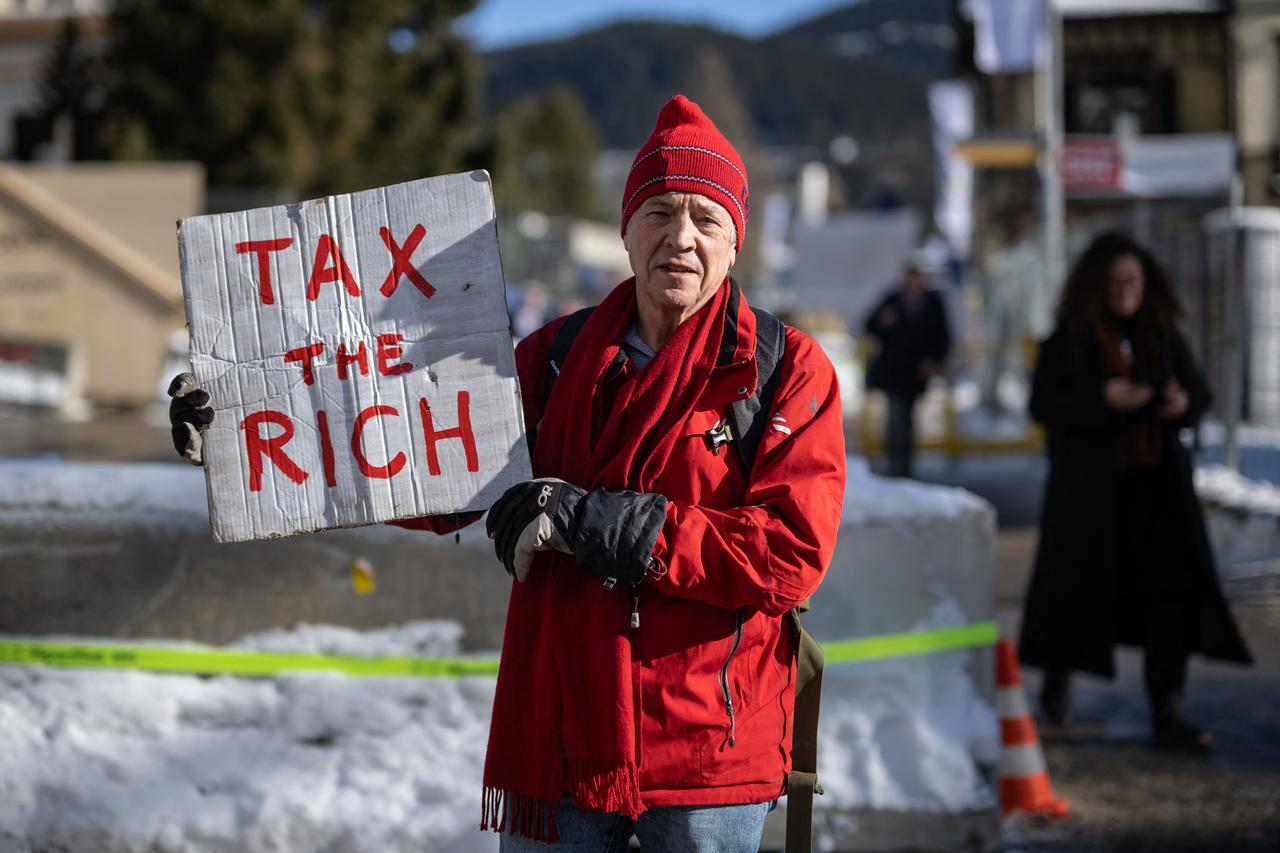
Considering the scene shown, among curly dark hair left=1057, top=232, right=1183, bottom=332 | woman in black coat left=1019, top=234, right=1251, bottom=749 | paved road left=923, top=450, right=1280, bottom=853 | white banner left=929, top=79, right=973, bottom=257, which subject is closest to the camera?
paved road left=923, top=450, right=1280, bottom=853

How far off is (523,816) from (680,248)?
0.99m

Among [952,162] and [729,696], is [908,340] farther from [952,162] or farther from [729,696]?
[952,162]

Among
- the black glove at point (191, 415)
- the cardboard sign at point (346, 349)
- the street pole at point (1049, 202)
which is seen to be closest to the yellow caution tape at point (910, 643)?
the cardboard sign at point (346, 349)

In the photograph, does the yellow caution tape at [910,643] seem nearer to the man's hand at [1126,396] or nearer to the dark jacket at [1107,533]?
the dark jacket at [1107,533]

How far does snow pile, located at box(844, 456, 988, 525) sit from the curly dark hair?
1508 millimetres

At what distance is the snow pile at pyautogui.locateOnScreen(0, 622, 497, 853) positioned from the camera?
401 cm

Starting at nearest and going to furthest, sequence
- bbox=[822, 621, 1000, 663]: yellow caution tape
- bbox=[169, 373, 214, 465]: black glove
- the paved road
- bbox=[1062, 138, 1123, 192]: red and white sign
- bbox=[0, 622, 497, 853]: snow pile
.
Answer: bbox=[169, 373, 214, 465]: black glove, bbox=[0, 622, 497, 853]: snow pile, bbox=[822, 621, 1000, 663]: yellow caution tape, the paved road, bbox=[1062, 138, 1123, 192]: red and white sign

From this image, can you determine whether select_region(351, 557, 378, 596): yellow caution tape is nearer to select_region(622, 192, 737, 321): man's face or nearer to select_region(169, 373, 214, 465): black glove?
select_region(169, 373, 214, 465): black glove

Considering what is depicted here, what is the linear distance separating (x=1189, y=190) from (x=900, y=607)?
1031 inches

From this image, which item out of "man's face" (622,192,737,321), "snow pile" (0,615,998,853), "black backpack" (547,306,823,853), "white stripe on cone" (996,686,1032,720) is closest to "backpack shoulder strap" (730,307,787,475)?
"black backpack" (547,306,823,853)

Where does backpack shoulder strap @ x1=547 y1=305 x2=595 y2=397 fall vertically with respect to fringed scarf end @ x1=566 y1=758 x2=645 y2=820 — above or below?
above

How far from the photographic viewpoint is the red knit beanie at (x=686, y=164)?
2467 millimetres

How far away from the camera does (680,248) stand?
8.12 ft

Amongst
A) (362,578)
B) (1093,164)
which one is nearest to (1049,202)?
(1093,164)
